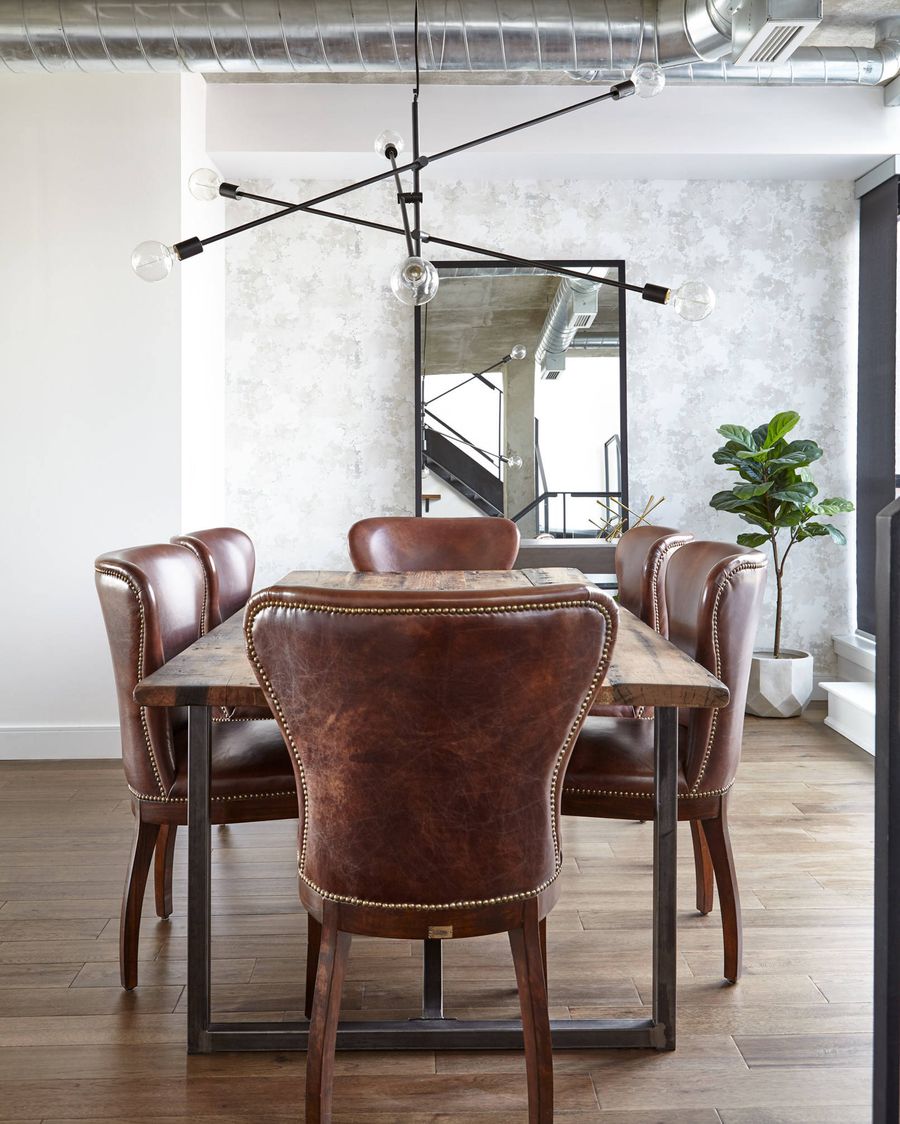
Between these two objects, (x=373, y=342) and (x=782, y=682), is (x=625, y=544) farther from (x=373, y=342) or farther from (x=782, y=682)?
(x=373, y=342)

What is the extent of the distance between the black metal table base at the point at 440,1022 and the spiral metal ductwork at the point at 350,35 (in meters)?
2.67

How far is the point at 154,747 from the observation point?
77.2 inches

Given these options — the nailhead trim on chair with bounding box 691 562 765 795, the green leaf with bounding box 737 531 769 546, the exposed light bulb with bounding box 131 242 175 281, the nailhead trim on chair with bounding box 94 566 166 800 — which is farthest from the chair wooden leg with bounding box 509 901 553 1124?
the green leaf with bounding box 737 531 769 546

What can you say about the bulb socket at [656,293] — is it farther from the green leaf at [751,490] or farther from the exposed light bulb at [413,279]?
the green leaf at [751,490]

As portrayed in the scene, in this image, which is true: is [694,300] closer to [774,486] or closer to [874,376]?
[774,486]

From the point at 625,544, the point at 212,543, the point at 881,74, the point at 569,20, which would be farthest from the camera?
the point at 881,74

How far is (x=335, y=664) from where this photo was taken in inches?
51.1

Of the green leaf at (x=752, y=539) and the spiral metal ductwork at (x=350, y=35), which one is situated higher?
the spiral metal ductwork at (x=350, y=35)

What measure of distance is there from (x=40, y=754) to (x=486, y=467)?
97.6 inches

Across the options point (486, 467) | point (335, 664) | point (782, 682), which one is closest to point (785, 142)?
point (486, 467)

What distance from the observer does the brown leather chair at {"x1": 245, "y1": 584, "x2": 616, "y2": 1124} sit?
127 centimetres

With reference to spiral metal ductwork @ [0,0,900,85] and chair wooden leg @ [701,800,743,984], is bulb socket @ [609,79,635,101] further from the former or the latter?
chair wooden leg @ [701,800,743,984]

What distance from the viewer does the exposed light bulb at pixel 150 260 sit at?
2.37 meters

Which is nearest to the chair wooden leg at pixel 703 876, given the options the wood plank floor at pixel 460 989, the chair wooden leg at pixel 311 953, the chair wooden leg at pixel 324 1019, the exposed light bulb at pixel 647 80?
the wood plank floor at pixel 460 989
